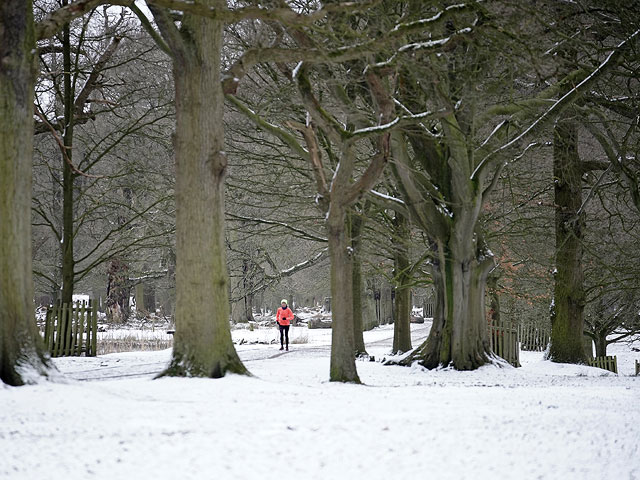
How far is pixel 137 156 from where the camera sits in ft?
69.2

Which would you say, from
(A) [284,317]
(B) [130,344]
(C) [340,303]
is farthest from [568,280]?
(B) [130,344]

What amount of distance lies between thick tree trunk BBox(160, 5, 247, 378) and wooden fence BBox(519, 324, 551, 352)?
24465 mm

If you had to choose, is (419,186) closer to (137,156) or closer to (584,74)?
(584,74)

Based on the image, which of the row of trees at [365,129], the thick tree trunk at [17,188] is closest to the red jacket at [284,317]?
the row of trees at [365,129]

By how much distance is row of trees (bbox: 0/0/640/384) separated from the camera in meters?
8.16

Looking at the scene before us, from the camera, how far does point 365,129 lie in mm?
9531

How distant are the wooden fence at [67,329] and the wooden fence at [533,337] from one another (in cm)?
1996

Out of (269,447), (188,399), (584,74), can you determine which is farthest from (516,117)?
(269,447)

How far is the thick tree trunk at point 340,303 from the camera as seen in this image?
9.62m

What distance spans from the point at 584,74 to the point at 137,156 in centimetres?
1362

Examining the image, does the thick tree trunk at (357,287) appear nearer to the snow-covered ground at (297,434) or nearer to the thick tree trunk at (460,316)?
the thick tree trunk at (460,316)

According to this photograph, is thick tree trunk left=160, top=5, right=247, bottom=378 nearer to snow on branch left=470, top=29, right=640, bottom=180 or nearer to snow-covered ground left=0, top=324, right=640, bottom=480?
snow-covered ground left=0, top=324, right=640, bottom=480

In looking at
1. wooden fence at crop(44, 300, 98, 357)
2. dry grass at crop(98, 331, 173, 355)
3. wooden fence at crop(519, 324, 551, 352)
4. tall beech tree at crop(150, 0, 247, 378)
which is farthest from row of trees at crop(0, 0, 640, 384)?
wooden fence at crop(519, 324, 551, 352)

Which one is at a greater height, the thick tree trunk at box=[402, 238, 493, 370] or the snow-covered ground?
the thick tree trunk at box=[402, 238, 493, 370]
